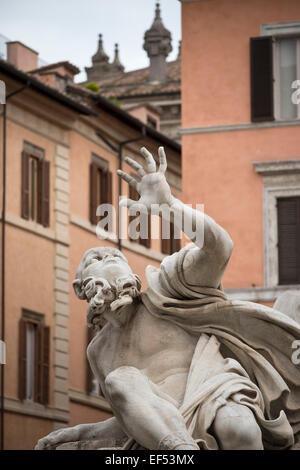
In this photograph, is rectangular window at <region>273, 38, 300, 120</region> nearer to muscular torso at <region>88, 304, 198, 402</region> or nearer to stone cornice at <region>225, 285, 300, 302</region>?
stone cornice at <region>225, 285, 300, 302</region>

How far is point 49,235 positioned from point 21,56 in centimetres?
576

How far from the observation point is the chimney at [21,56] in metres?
38.1

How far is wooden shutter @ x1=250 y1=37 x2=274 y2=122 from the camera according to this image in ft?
101

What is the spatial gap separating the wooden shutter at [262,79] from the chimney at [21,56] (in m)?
8.82

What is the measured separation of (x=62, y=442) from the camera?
7.21 meters

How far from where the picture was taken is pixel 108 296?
23.0ft

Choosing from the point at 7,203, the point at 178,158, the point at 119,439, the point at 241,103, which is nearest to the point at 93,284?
the point at 119,439

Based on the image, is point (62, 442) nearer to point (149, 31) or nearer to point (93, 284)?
point (93, 284)

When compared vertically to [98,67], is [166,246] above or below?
below

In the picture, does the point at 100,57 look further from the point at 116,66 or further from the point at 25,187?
the point at 25,187

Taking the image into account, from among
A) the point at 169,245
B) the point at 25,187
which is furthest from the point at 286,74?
the point at 169,245

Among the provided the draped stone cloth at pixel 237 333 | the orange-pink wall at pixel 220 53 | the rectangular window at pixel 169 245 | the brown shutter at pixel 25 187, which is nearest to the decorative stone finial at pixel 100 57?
the rectangular window at pixel 169 245

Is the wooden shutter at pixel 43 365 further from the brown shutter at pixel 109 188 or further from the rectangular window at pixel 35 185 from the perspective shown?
the brown shutter at pixel 109 188
